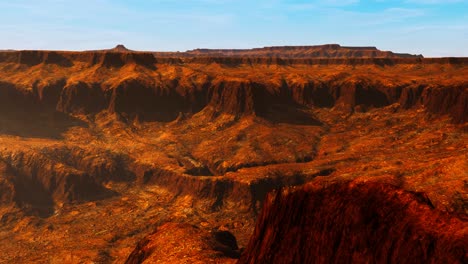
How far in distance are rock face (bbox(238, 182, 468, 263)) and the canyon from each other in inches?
1.9

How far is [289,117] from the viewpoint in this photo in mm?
95562

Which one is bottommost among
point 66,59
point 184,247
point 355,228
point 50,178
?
point 50,178

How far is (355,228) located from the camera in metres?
17.2

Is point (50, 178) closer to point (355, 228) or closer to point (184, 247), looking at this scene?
point (184, 247)

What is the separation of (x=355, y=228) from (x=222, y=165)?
5521 cm

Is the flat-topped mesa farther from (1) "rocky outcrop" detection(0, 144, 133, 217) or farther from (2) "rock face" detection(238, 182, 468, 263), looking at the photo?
(2) "rock face" detection(238, 182, 468, 263)

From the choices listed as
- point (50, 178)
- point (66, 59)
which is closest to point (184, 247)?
point (50, 178)

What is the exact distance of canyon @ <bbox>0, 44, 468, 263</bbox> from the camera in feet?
59.2

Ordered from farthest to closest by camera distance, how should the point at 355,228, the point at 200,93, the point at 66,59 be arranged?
the point at 66,59 → the point at 200,93 → the point at 355,228

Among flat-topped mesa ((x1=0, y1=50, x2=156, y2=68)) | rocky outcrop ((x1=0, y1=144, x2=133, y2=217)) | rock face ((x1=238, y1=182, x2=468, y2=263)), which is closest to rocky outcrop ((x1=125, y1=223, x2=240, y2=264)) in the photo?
rock face ((x1=238, y1=182, x2=468, y2=263))

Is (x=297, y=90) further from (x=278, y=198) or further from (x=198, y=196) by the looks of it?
(x=278, y=198)

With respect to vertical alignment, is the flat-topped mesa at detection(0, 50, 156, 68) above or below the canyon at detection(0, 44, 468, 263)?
above

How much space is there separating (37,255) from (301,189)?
3756 cm

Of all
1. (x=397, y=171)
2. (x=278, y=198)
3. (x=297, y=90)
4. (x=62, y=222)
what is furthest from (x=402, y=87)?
(x=278, y=198)
